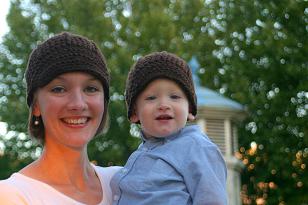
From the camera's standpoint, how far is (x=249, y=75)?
18375 mm

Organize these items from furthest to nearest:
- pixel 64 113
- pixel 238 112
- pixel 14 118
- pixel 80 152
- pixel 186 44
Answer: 1. pixel 186 44
2. pixel 14 118
3. pixel 238 112
4. pixel 80 152
5. pixel 64 113

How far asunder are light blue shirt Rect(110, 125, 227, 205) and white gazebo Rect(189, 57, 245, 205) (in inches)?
355

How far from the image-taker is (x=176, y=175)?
291 centimetres

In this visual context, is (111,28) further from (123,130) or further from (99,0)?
(123,130)

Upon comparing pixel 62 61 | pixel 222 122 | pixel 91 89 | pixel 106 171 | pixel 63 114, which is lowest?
pixel 222 122

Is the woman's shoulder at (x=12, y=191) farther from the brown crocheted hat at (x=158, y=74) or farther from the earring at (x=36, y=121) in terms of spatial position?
the brown crocheted hat at (x=158, y=74)

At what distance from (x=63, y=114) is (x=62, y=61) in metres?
0.26

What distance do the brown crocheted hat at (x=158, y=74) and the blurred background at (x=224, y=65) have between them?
13463 mm

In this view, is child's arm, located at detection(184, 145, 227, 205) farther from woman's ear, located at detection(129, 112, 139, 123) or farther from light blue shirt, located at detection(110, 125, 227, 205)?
woman's ear, located at detection(129, 112, 139, 123)

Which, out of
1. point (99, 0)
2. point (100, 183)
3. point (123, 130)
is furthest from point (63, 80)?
point (99, 0)

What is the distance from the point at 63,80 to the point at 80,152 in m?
0.42

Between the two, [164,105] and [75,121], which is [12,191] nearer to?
[75,121]

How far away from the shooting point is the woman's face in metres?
2.87

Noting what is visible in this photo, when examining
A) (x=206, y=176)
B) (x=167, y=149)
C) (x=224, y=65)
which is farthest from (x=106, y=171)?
(x=224, y=65)
